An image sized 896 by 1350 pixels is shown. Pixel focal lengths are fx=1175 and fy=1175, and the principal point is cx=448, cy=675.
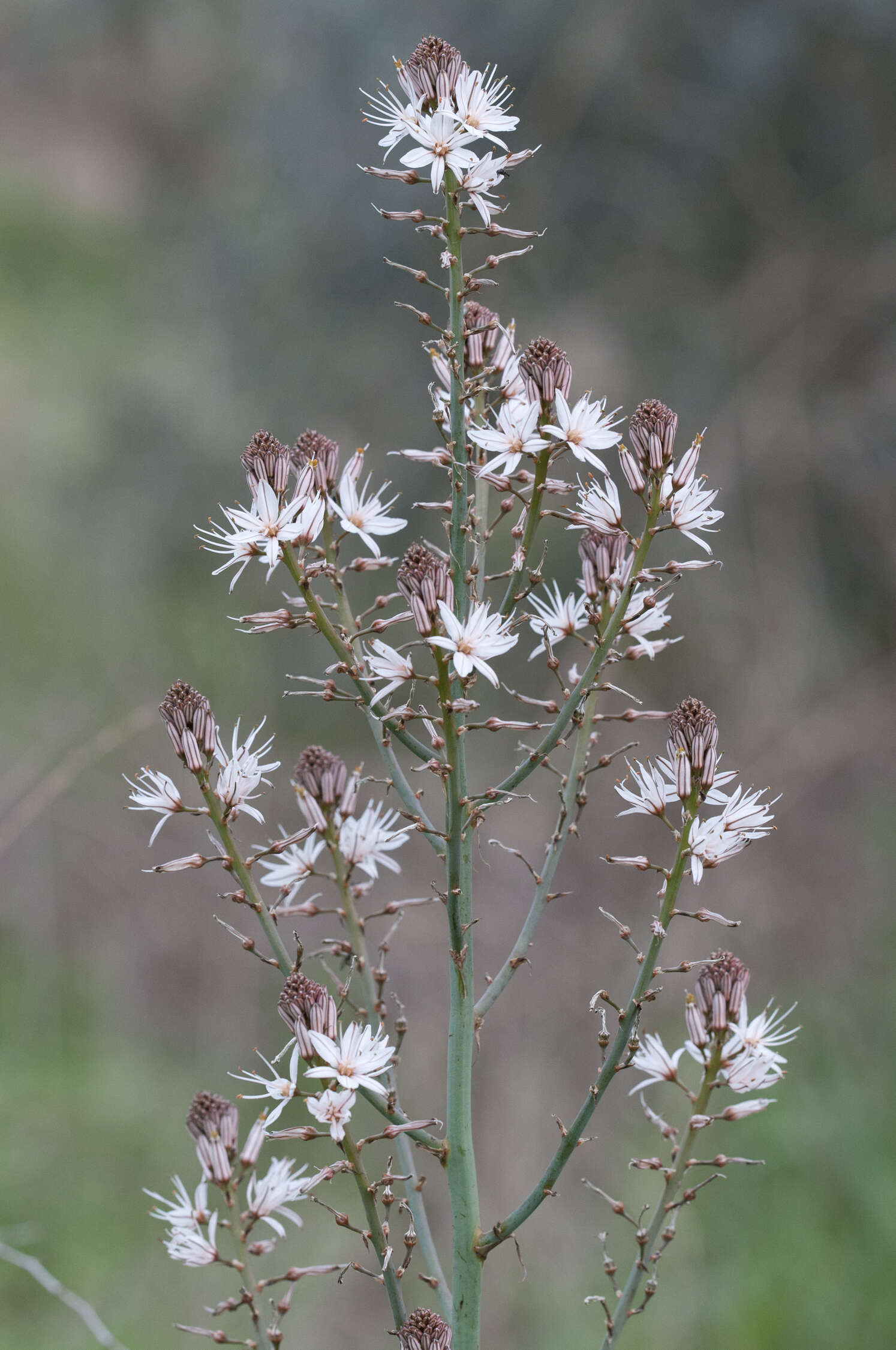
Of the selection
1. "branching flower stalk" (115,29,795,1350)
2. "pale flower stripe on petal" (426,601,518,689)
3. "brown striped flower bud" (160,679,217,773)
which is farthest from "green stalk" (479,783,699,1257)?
"brown striped flower bud" (160,679,217,773)

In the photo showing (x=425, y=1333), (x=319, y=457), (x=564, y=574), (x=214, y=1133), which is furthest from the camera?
(x=564, y=574)

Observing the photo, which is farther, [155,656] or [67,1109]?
[155,656]

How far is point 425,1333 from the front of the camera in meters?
1.15

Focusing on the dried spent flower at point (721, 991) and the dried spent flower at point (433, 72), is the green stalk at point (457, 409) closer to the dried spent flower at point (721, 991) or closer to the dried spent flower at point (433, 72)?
the dried spent flower at point (433, 72)

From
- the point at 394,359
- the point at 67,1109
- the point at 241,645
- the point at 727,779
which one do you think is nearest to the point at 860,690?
the point at 394,359

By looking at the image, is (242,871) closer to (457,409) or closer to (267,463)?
(267,463)

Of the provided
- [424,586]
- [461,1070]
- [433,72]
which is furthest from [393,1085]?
[433,72]

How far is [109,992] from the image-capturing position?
5492 millimetres

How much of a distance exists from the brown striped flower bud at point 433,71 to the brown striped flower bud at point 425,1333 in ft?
4.19

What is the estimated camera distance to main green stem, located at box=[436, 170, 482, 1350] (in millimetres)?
1284

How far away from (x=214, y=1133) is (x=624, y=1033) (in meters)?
0.45

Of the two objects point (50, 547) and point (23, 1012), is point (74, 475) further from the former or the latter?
point (23, 1012)

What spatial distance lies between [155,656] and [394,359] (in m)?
2.33

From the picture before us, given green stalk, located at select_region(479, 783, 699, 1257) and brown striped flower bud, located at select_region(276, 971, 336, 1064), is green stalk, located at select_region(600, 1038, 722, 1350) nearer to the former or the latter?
green stalk, located at select_region(479, 783, 699, 1257)
